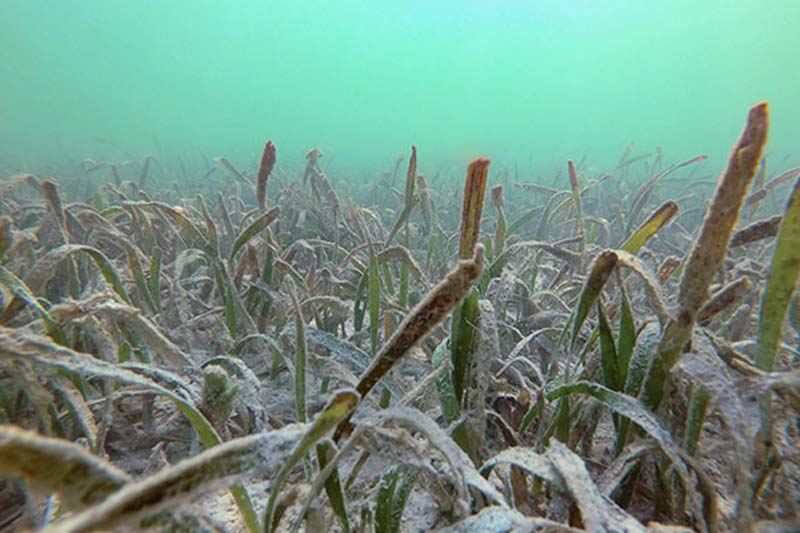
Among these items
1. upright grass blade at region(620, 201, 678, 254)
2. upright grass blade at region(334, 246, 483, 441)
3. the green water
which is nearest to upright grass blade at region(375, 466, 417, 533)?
upright grass blade at region(334, 246, 483, 441)

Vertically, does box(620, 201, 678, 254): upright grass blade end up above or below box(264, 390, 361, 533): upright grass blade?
above

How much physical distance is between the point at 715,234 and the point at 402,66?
11357cm

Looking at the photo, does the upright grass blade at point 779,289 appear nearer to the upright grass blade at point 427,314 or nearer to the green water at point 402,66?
the upright grass blade at point 427,314

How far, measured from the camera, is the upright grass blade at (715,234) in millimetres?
599

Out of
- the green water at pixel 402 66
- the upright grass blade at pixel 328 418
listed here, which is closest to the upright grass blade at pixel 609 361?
the upright grass blade at pixel 328 418

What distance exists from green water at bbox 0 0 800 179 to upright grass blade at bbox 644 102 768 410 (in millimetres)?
55084

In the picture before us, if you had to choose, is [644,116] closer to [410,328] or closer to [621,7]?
[621,7]

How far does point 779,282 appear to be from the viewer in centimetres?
69

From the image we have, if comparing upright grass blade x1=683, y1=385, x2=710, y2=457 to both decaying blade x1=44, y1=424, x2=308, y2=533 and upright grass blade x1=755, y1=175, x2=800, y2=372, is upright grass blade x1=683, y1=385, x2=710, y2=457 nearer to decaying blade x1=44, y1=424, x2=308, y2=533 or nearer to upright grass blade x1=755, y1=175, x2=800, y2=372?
upright grass blade x1=755, y1=175, x2=800, y2=372

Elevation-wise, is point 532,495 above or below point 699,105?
below

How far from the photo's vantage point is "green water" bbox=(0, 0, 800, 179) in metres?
62.3

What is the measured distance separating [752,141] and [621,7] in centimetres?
9568

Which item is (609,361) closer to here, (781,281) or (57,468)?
(781,281)

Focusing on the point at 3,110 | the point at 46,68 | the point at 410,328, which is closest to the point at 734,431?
the point at 410,328
